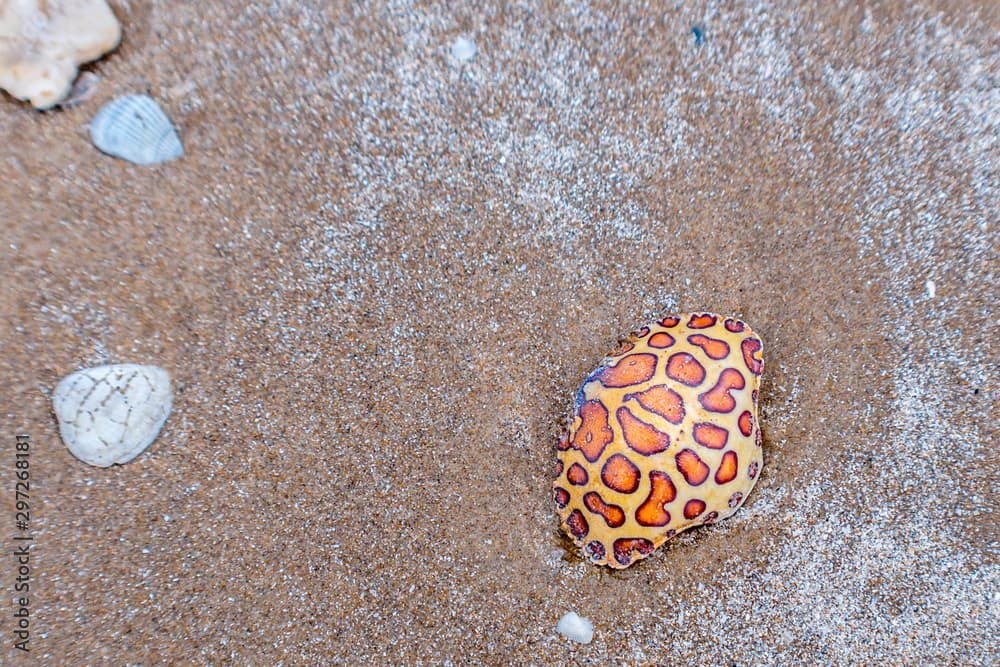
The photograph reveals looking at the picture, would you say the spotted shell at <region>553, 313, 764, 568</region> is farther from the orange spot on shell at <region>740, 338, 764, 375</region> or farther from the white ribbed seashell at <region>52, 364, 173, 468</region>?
the white ribbed seashell at <region>52, 364, 173, 468</region>

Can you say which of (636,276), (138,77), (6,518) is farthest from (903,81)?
(6,518)

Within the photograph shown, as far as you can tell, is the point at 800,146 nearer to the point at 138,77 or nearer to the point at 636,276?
the point at 636,276

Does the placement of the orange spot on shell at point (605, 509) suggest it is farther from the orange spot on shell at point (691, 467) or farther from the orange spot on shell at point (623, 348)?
the orange spot on shell at point (623, 348)

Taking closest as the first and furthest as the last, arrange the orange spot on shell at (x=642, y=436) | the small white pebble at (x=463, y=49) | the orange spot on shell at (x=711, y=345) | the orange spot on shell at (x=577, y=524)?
the orange spot on shell at (x=642, y=436), the orange spot on shell at (x=711, y=345), the orange spot on shell at (x=577, y=524), the small white pebble at (x=463, y=49)

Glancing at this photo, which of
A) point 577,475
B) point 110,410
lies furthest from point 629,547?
point 110,410

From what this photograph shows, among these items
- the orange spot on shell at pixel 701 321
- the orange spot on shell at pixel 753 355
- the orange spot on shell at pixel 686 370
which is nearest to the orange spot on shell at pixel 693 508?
the orange spot on shell at pixel 686 370

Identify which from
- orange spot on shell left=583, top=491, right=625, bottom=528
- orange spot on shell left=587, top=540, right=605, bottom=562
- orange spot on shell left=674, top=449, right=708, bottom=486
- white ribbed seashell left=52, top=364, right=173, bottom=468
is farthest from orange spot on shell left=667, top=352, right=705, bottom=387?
white ribbed seashell left=52, top=364, right=173, bottom=468

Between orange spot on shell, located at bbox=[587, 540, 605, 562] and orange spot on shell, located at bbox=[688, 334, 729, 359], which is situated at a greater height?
orange spot on shell, located at bbox=[688, 334, 729, 359]
